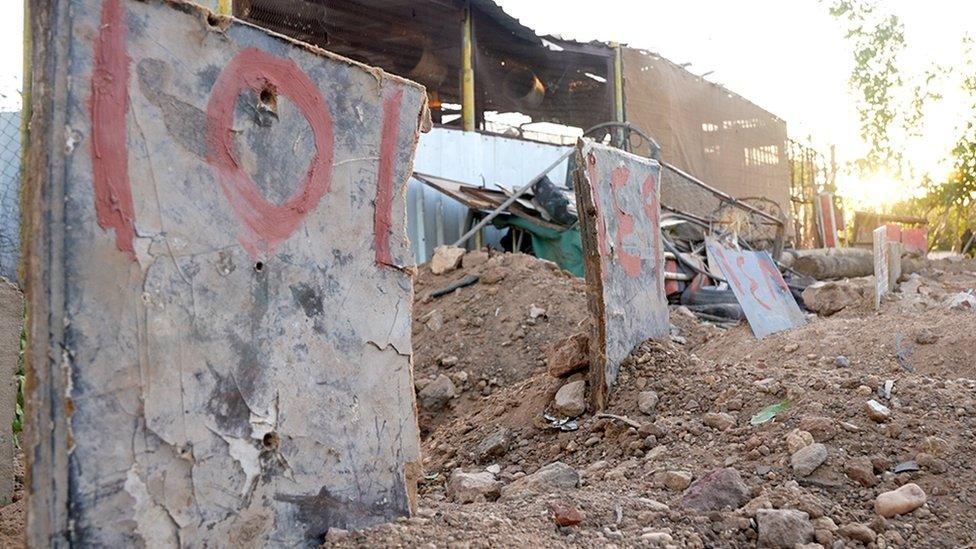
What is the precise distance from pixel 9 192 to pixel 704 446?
3.87 meters

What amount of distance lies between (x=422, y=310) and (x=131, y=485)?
165 inches

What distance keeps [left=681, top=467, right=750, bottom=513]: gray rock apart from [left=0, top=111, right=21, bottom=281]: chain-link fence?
12.0ft

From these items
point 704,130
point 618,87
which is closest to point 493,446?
point 618,87

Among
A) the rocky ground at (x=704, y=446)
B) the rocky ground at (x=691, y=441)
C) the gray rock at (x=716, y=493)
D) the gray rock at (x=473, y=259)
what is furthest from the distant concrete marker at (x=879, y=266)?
the gray rock at (x=716, y=493)

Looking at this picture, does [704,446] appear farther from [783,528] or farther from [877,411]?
[783,528]

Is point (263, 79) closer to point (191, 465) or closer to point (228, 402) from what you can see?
point (228, 402)

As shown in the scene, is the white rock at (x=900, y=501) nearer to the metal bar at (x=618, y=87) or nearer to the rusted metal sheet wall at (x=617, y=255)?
the rusted metal sheet wall at (x=617, y=255)

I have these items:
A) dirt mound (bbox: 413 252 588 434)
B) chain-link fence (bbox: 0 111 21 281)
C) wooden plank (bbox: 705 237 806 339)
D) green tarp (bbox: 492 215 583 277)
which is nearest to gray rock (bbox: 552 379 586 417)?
dirt mound (bbox: 413 252 588 434)

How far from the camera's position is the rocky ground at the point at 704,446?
7.73 feet

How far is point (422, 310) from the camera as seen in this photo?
19.2 ft

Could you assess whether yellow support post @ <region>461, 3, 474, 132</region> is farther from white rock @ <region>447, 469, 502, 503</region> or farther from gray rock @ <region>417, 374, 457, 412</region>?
white rock @ <region>447, 469, 502, 503</region>

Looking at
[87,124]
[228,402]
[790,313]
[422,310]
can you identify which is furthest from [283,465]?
[790,313]

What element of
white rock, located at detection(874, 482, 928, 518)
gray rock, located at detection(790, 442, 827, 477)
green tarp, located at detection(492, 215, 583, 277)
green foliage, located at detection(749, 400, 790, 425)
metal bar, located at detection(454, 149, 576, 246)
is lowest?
white rock, located at detection(874, 482, 928, 518)

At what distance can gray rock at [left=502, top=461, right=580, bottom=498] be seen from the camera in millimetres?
2752
